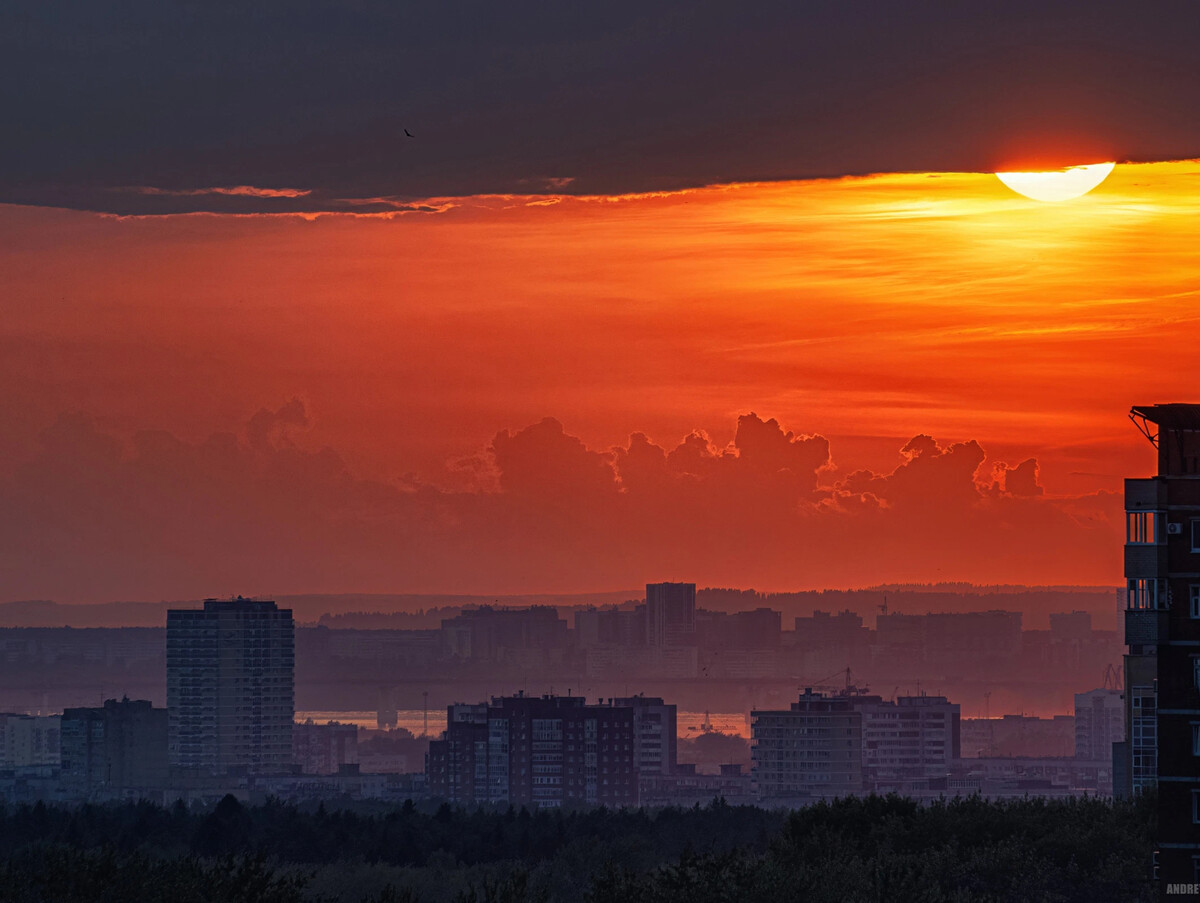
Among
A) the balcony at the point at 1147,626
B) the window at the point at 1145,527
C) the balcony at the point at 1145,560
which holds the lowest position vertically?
the balcony at the point at 1147,626

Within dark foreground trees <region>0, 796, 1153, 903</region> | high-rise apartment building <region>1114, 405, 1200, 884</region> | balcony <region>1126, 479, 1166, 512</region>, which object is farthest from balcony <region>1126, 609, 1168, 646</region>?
dark foreground trees <region>0, 796, 1153, 903</region>

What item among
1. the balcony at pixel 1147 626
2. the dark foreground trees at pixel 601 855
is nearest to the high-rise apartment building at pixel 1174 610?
the balcony at pixel 1147 626

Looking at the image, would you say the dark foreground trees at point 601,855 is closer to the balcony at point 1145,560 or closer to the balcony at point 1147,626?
the balcony at point 1147,626

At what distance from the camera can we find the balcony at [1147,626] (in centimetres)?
3114

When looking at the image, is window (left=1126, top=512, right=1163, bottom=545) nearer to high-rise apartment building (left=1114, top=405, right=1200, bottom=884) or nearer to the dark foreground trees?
high-rise apartment building (left=1114, top=405, right=1200, bottom=884)

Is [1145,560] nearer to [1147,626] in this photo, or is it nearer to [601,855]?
[1147,626]

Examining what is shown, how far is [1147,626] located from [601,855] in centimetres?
4515

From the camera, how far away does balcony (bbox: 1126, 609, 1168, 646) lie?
31141 mm

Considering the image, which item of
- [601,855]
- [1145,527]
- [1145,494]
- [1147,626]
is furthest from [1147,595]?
[601,855]

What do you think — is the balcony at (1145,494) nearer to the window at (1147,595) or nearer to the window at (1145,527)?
the window at (1145,527)

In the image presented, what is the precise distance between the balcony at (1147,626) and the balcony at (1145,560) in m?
0.55

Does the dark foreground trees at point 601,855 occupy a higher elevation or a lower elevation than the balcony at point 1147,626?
lower

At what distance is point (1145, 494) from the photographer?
104 feet

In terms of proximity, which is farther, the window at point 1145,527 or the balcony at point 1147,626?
the window at point 1145,527
